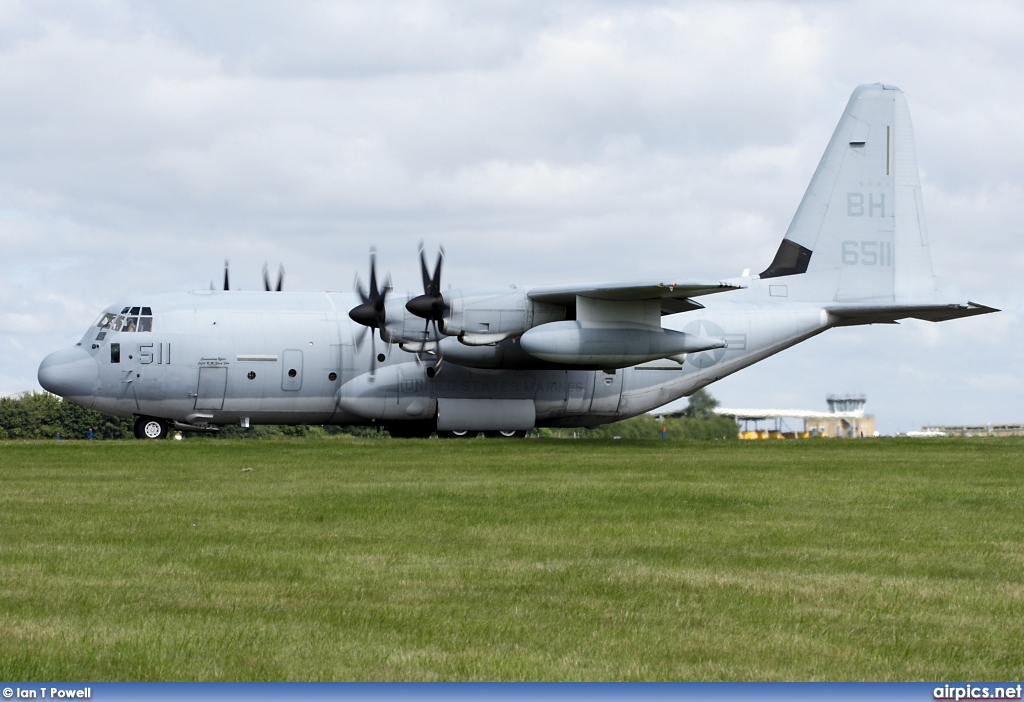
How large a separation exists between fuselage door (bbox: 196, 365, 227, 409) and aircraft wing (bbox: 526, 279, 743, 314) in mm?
8770

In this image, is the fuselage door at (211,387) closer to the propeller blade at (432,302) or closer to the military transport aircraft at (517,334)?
the military transport aircraft at (517,334)

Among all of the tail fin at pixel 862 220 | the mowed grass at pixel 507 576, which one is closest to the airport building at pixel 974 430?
the tail fin at pixel 862 220

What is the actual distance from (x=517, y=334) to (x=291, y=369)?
658cm

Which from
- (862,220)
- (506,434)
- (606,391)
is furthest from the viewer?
(862,220)

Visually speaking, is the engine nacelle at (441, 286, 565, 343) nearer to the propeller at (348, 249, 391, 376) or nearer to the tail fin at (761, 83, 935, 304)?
the propeller at (348, 249, 391, 376)

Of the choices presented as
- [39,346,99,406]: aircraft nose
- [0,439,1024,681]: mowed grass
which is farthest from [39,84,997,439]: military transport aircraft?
[0,439,1024,681]: mowed grass

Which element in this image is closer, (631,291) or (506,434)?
(631,291)

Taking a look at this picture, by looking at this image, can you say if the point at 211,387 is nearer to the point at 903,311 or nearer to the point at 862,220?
the point at 903,311

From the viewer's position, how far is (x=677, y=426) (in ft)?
147

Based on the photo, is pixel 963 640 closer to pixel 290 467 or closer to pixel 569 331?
pixel 290 467

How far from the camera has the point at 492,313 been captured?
31.0m

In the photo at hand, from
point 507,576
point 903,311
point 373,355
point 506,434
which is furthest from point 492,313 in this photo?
point 507,576

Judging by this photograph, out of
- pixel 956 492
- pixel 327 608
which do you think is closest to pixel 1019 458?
pixel 956 492

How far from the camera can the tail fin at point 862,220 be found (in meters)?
38.3
